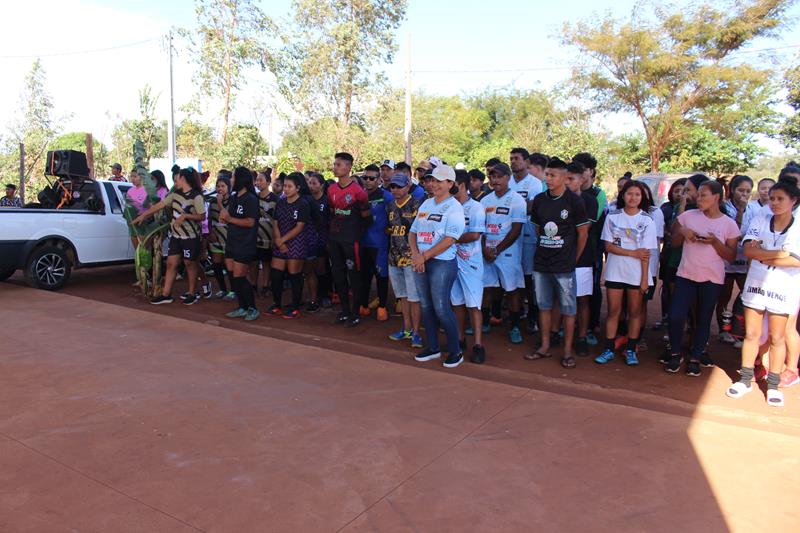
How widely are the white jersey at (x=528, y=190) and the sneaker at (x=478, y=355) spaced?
1.41m

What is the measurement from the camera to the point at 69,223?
9.12m

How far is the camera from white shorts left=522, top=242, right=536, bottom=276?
6316 millimetres

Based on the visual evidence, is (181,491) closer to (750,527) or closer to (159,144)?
(750,527)

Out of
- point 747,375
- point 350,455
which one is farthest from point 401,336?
point 747,375

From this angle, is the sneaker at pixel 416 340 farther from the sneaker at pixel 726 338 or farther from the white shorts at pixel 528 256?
the sneaker at pixel 726 338

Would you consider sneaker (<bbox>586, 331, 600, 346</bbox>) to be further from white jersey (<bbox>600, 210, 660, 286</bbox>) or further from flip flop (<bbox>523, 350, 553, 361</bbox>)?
white jersey (<bbox>600, 210, 660, 286</bbox>)

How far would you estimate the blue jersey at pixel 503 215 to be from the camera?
5871 millimetres

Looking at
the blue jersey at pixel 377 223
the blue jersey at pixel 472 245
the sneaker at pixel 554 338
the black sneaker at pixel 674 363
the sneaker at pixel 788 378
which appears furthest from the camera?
the blue jersey at pixel 377 223

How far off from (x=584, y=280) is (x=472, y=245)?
1.20 metres

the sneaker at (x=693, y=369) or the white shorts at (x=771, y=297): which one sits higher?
the white shorts at (x=771, y=297)

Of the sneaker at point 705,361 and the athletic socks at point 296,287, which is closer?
the sneaker at point 705,361

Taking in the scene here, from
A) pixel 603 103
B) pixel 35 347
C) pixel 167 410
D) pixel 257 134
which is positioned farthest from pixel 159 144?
pixel 167 410

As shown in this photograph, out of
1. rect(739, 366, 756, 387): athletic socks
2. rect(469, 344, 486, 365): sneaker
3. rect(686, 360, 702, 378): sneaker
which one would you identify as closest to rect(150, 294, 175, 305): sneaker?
rect(469, 344, 486, 365): sneaker

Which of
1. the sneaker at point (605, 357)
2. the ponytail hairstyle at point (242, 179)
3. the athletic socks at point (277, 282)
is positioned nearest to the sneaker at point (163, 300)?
the athletic socks at point (277, 282)
